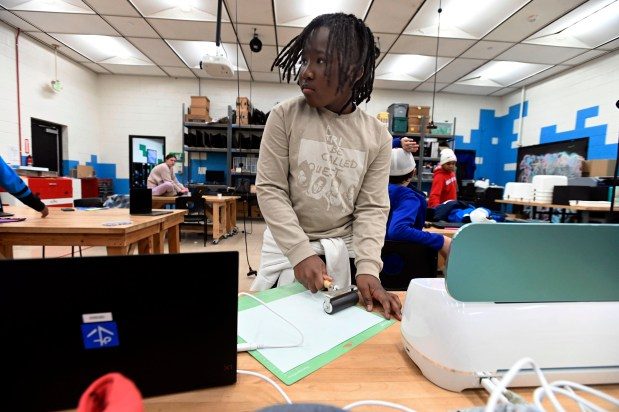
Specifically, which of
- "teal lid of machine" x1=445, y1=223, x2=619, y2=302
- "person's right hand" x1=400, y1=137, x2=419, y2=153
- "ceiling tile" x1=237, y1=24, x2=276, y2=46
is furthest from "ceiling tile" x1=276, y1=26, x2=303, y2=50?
"teal lid of machine" x1=445, y1=223, x2=619, y2=302

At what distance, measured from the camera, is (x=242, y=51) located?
482cm

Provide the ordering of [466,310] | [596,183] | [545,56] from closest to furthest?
1. [466,310]
2. [596,183]
3. [545,56]

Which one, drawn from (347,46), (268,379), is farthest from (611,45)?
(268,379)

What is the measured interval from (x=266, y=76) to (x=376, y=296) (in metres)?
5.96

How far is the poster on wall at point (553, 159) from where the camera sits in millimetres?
4832

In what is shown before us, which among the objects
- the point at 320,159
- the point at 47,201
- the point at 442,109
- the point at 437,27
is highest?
the point at 437,27

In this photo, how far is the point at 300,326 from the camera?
59cm

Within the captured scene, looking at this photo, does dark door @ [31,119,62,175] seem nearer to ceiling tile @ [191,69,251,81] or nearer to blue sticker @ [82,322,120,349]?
ceiling tile @ [191,69,251,81]

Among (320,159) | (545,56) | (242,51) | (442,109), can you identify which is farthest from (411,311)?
(442,109)

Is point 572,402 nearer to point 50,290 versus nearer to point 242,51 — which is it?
point 50,290

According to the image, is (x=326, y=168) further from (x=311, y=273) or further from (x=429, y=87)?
(x=429, y=87)

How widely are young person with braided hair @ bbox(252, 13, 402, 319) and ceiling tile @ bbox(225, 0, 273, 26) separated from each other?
3.30m

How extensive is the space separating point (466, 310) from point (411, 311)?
0.09 m

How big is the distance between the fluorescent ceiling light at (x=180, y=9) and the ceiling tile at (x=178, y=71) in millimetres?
1839
